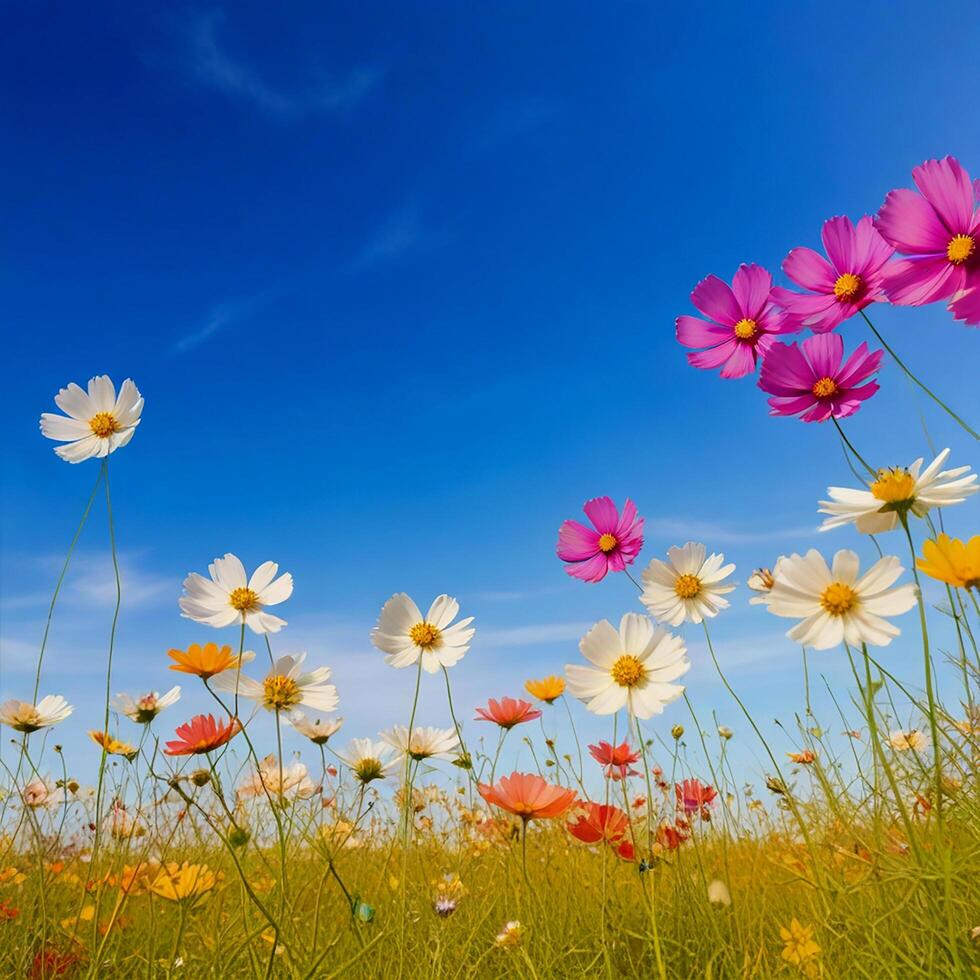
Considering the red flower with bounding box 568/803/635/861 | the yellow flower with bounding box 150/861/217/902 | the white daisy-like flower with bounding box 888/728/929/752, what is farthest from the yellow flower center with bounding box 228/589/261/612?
the white daisy-like flower with bounding box 888/728/929/752

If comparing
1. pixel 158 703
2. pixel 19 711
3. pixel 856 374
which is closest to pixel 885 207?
pixel 856 374

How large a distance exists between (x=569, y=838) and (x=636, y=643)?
1.73 meters

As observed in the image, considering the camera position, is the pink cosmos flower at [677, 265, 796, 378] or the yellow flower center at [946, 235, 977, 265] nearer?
the yellow flower center at [946, 235, 977, 265]

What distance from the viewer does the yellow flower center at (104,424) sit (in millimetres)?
1743

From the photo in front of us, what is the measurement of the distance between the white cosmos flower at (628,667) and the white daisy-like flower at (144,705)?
0.74 metres

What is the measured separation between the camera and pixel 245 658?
1.27 m

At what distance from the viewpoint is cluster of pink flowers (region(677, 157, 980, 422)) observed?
1.30 metres

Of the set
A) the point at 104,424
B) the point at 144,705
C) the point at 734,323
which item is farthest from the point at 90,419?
the point at 734,323

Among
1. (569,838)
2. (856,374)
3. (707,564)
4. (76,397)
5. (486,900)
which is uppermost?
(76,397)

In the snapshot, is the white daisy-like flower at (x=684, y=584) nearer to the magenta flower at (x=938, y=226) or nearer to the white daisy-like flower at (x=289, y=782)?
the magenta flower at (x=938, y=226)

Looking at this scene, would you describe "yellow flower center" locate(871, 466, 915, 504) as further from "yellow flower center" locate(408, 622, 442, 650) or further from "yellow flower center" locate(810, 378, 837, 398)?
"yellow flower center" locate(408, 622, 442, 650)

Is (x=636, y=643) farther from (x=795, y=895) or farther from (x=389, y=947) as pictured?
(x=795, y=895)

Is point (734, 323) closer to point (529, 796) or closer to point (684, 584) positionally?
point (684, 584)

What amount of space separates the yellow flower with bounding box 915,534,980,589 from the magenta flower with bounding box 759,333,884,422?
0.63 metres
